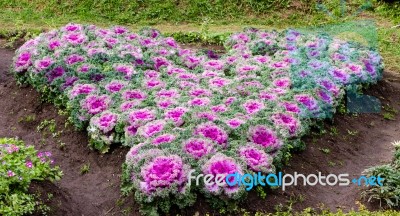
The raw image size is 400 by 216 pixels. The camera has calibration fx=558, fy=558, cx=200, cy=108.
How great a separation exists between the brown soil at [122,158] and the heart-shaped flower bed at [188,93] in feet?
0.62

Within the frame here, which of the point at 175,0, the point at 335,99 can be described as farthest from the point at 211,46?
the point at 335,99

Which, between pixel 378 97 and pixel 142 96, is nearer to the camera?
pixel 142 96

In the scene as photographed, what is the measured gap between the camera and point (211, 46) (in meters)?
9.77

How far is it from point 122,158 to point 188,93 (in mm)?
1252

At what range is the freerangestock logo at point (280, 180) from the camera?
501 centimetres

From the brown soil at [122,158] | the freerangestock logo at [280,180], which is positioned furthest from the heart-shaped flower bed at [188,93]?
the brown soil at [122,158]

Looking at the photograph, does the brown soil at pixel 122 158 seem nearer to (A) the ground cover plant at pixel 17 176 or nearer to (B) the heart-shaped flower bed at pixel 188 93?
(B) the heart-shaped flower bed at pixel 188 93

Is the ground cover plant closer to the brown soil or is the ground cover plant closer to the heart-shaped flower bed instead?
the brown soil

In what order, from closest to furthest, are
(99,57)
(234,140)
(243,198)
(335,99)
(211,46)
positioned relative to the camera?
(243,198) → (234,140) → (335,99) → (99,57) → (211,46)

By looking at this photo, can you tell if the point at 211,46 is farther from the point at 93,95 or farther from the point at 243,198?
the point at 243,198

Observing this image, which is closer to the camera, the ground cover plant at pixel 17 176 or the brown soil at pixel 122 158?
the ground cover plant at pixel 17 176

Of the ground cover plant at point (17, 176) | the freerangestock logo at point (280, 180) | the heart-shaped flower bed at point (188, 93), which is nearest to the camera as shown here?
the ground cover plant at point (17, 176)

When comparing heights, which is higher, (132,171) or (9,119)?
(132,171)

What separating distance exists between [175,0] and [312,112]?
6.13m
